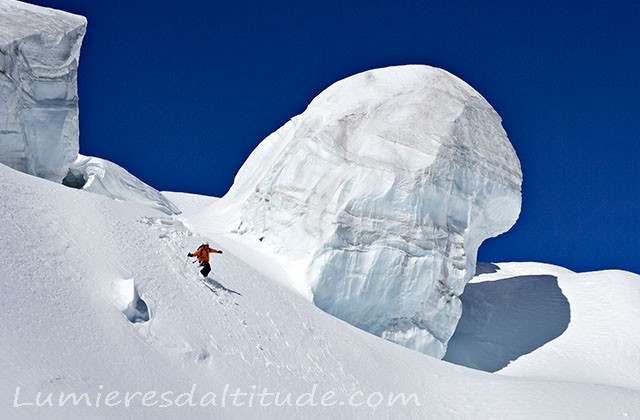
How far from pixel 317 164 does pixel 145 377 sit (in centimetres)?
1132

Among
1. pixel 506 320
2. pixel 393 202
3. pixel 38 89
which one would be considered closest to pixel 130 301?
pixel 38 89

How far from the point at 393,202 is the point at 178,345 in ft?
30.5

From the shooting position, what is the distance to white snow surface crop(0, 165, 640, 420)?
1009 centimetres

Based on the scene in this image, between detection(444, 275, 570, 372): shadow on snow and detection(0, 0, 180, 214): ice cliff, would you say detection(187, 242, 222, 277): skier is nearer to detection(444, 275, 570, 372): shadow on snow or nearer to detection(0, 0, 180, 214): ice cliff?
detection(0, 0, 180, 214): ice cliff

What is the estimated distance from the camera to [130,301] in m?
12.5

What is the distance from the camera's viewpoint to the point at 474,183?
69.5 ft

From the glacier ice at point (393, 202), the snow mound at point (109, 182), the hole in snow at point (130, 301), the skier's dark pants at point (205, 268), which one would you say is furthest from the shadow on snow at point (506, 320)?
the snow mound at point (109, 182)

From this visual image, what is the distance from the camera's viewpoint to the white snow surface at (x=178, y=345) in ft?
33.1

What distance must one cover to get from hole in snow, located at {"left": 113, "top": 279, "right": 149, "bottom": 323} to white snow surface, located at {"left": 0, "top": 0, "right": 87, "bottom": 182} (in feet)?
23.8

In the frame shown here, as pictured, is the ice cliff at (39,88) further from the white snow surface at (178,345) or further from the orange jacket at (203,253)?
the orange jacket at (203,253)

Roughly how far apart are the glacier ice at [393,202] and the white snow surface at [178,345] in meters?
1.62

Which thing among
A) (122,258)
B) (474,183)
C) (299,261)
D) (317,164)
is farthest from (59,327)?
(474,183)

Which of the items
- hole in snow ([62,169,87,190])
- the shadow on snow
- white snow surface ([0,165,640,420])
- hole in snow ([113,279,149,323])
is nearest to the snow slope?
the shadow on snow

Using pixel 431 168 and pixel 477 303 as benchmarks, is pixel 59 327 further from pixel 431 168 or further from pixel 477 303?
pixel 477 303
